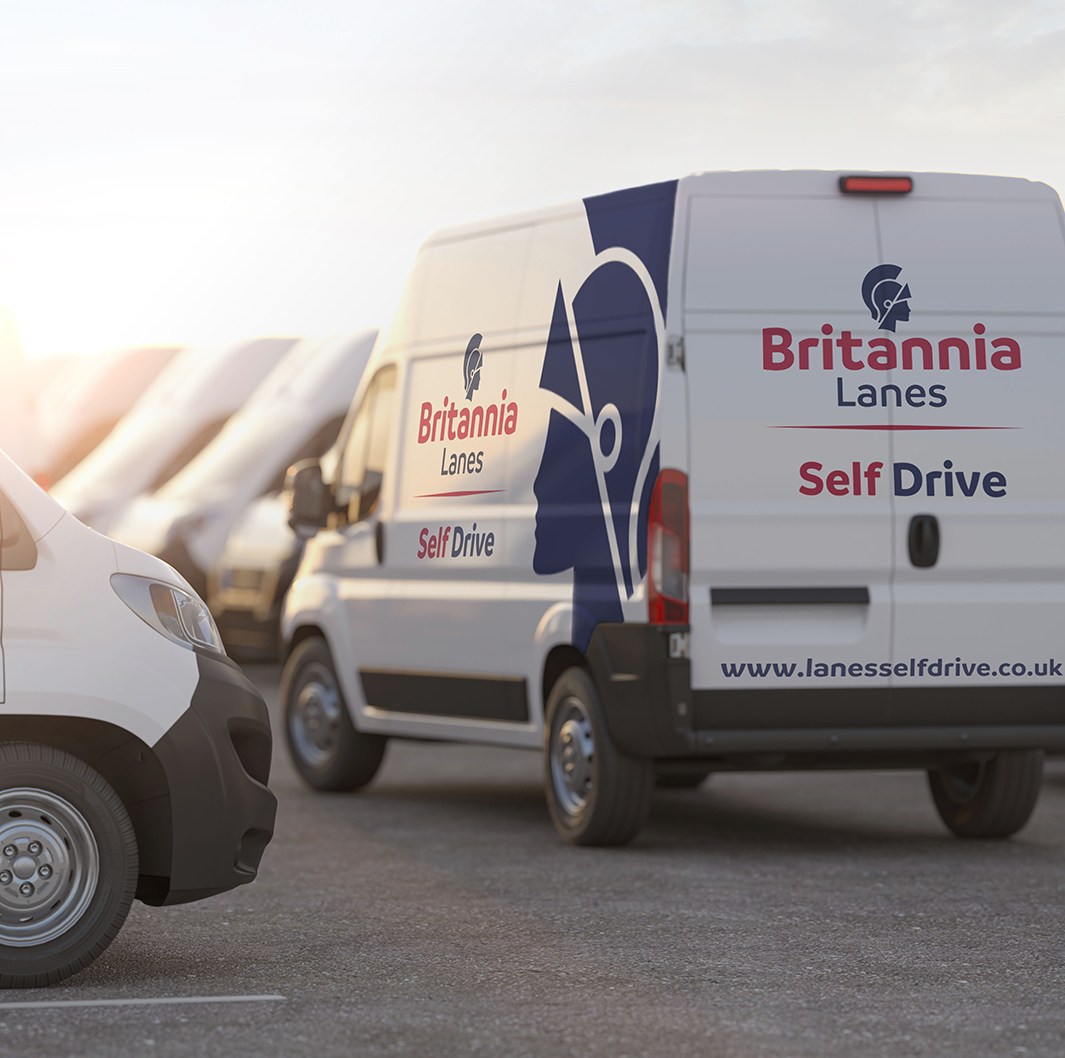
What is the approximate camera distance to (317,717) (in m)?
11.1

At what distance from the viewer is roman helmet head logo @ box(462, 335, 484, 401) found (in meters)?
9.42

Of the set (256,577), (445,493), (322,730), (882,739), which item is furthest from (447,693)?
(256,577)

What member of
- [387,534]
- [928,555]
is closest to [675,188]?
[928,555]

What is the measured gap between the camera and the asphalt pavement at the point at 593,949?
4.99 metres

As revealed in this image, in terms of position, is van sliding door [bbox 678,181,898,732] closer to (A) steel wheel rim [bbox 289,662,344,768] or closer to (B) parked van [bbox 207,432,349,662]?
(A) steel wheel rim [bbox 289,662,344,768]

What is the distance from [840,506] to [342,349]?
10.5m

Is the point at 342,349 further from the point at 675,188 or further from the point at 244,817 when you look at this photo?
the point at 244,817

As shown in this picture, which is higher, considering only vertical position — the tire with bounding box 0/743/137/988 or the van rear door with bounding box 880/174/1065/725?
the van rear door with bounding box 880/174/1065/725

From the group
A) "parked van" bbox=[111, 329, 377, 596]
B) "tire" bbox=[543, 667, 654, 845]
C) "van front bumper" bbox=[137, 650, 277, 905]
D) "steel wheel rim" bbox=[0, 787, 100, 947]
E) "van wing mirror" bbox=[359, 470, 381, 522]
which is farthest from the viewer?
"parked van" bbox=[111, 329, 377, 596]

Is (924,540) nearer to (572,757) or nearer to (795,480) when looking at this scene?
(795,480)

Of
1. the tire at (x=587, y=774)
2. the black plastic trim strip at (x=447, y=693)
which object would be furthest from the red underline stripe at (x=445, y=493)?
the tire at (x=587, y=774)

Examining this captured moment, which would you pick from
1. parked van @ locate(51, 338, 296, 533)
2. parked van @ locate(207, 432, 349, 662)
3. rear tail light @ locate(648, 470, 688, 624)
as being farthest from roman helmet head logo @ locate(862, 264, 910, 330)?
parked van @ locate(51, 338, 296, 533)

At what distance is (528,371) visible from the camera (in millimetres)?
9000

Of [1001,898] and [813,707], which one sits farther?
[813,707]
